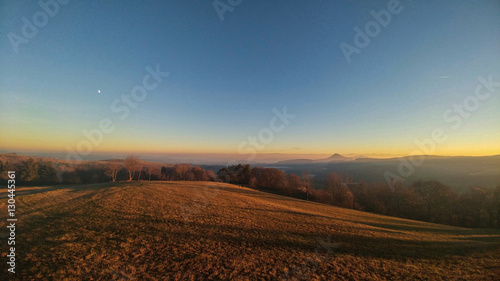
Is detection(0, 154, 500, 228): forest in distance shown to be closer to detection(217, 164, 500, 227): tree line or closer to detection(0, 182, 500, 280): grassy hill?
detection(217, 164, 500, 227): tree line

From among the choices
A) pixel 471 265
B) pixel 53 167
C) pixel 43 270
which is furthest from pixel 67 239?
pixel 53 167

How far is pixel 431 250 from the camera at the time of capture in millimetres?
14055

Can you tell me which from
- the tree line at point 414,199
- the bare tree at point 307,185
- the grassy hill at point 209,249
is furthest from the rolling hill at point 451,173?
the grassy hill at point 209,249

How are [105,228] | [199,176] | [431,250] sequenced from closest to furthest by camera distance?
[105,228] < [431,250] < [199,176]

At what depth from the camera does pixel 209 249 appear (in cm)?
1090

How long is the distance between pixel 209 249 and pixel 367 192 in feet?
201

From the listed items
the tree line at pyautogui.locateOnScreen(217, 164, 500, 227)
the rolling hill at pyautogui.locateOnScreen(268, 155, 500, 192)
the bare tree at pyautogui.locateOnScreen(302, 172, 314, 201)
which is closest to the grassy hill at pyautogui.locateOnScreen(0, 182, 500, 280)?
the tree line at pyautogui.locateOnScreen(217, 164, 500, 227)

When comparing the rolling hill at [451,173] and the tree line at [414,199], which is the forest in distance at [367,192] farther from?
the rolling hill at [451,173]

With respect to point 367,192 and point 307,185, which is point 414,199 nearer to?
point 367,192

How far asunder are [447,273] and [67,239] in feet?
82.0

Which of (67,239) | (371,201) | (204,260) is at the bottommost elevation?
(371,201)

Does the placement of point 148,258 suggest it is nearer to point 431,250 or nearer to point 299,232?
point 299,232

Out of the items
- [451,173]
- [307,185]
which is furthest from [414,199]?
[451,173]

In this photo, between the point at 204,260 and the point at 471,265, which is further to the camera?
the point at 471,265
